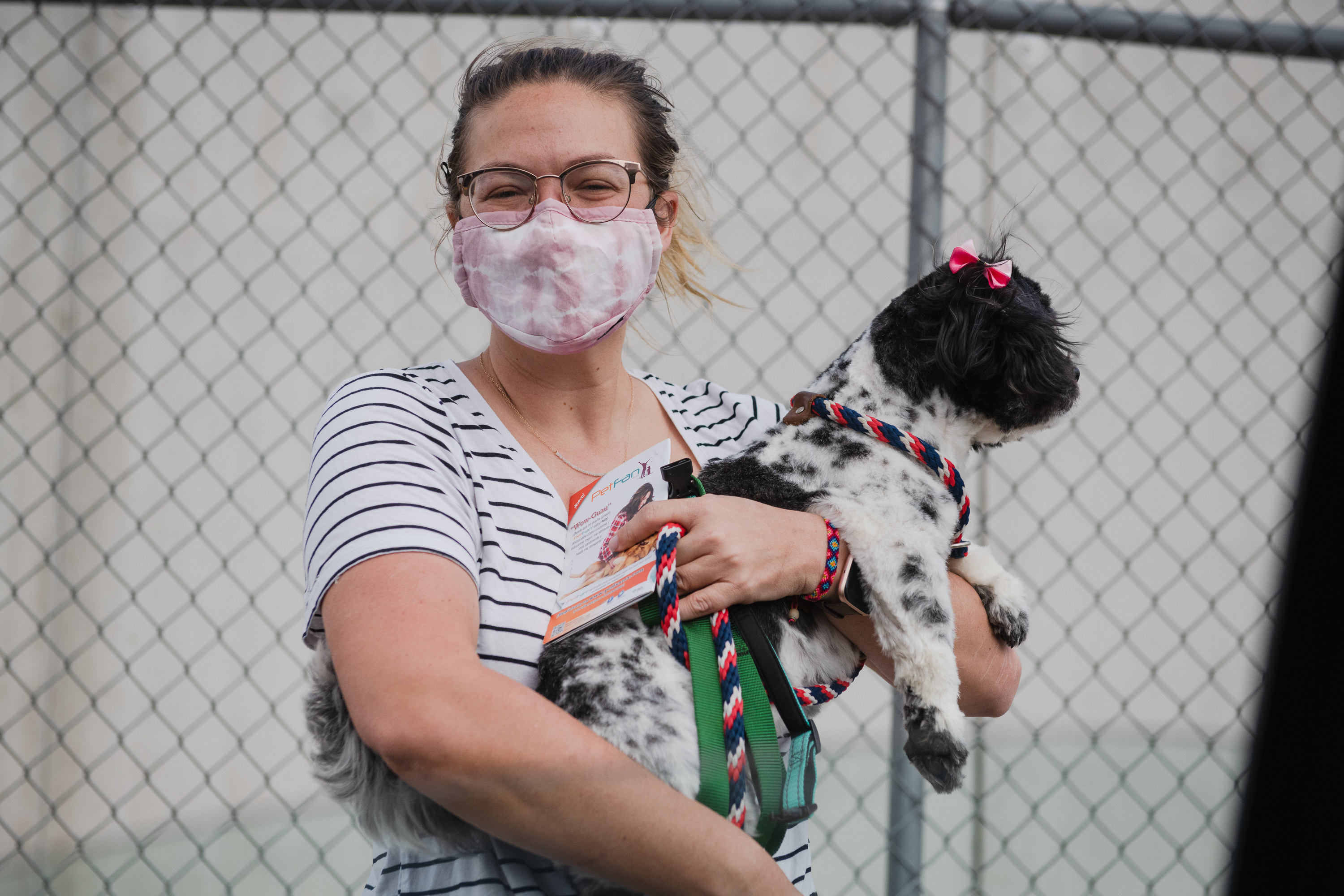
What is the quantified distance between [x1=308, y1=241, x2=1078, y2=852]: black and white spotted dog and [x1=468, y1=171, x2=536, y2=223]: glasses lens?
498 millimetres

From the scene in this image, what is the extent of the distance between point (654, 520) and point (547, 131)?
587 mm

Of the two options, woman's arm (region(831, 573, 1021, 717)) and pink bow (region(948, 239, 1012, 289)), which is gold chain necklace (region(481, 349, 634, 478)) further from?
pink bow (region(948, 239, 1012, 289))

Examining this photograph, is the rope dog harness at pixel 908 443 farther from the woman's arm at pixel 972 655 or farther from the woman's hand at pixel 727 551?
the woman's hand at pixel 727 551

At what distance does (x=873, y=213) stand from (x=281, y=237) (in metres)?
2.25

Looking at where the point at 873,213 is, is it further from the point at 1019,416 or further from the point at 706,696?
the point at 706,696

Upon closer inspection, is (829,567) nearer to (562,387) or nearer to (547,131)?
(562,387)

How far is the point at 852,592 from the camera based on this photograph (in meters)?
1.23

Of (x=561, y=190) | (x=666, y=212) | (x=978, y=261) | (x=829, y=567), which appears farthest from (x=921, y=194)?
(x=829, y=567)

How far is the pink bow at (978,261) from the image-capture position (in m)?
1.38

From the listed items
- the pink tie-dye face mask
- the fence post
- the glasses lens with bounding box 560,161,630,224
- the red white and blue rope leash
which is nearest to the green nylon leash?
the red white and blue rope leash

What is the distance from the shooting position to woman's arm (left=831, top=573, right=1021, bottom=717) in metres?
1.26

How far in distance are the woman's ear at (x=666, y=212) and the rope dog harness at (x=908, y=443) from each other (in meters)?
0.39

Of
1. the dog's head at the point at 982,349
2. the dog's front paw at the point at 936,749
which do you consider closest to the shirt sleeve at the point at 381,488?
the dog's front paw at the point at 936,749

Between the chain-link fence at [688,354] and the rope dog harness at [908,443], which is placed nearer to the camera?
the rope dog harness at [908,443]
